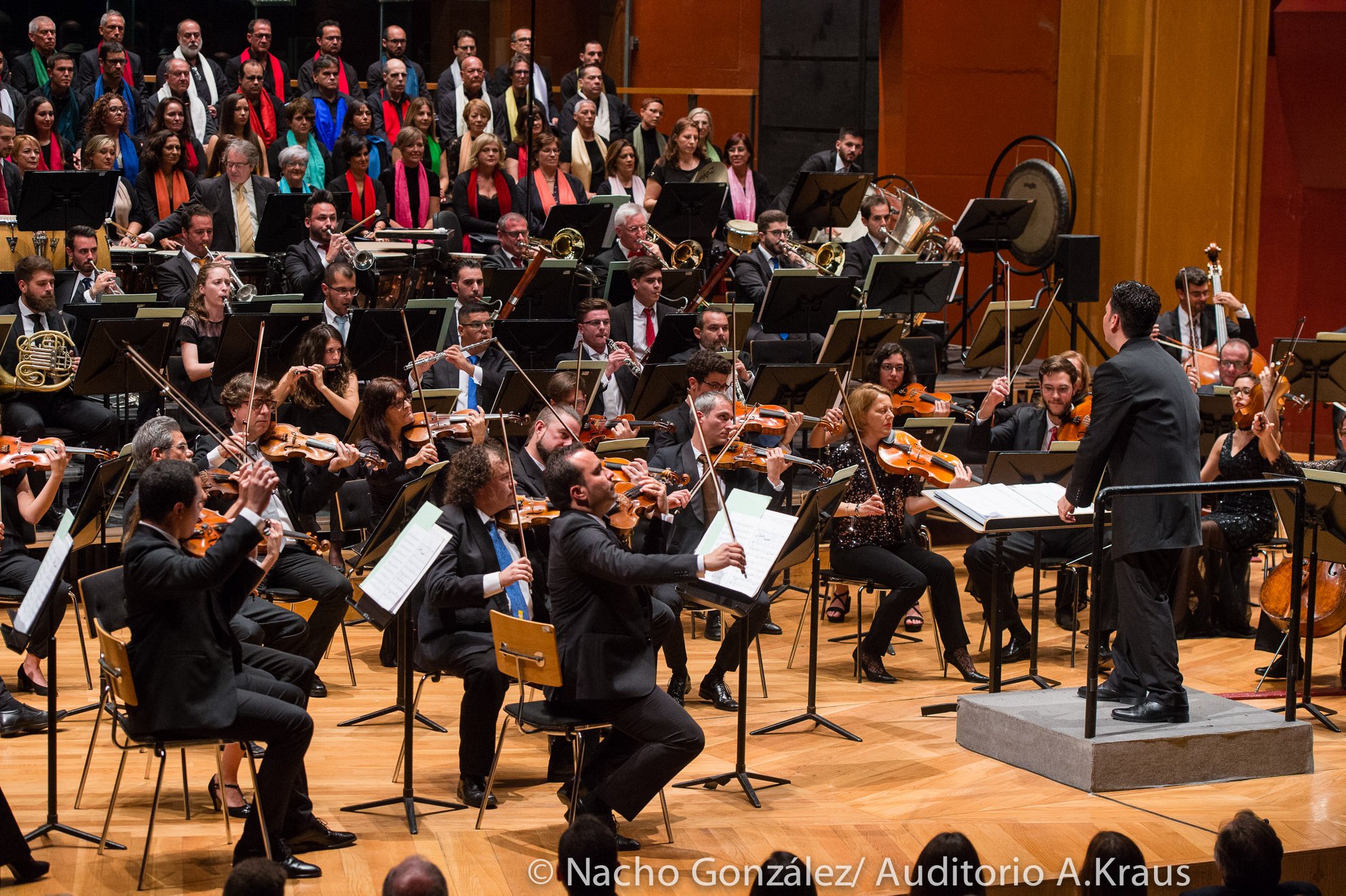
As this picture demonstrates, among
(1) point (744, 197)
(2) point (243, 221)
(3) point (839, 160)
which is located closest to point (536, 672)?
(2) point (243, 221)

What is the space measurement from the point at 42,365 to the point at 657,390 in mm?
2588

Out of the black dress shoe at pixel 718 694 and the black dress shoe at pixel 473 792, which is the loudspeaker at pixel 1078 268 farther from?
the black dress shoe at pixel 473 792

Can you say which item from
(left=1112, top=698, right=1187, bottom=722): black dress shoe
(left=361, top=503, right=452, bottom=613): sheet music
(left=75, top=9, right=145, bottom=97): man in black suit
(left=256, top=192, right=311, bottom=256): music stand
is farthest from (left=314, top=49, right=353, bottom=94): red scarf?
(left=1112, top=698, right=1187, bottom=722): black dress shoe

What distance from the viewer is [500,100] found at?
10461 mm

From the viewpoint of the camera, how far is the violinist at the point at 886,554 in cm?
615

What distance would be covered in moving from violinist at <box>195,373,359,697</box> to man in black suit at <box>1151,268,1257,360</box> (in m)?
4.43

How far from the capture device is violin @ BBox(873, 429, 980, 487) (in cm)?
632

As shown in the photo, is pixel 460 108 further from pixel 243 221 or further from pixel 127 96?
pixel 243 221

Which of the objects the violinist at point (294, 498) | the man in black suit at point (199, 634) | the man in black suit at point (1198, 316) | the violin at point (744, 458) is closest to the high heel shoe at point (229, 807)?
the man in black suit at point (199, 634)

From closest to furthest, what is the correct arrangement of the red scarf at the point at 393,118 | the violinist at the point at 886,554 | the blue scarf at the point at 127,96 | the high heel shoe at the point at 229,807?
the high heel shoe at the point at 229,807 < the violinist at the point at 886,554 < the blue scarf at the point at 127,96 < the red scarf at the point at 393,118

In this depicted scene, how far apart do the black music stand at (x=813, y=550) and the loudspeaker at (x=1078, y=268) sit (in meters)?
4.64

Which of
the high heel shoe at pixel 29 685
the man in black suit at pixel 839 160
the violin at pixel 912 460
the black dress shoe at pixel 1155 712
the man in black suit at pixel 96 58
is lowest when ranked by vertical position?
the high heel shoe at pixel 29 685

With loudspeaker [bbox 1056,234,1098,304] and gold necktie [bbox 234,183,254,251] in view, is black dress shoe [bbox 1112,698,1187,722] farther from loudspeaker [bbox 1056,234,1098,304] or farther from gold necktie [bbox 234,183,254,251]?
gold necktie [bbox 234,183,254,251]

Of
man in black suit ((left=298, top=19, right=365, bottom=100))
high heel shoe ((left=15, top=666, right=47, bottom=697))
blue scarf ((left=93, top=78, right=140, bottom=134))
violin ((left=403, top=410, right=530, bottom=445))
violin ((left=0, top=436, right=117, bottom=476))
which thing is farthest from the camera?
man in black suit ((left=298, top=19, right=365, bottom=100))
